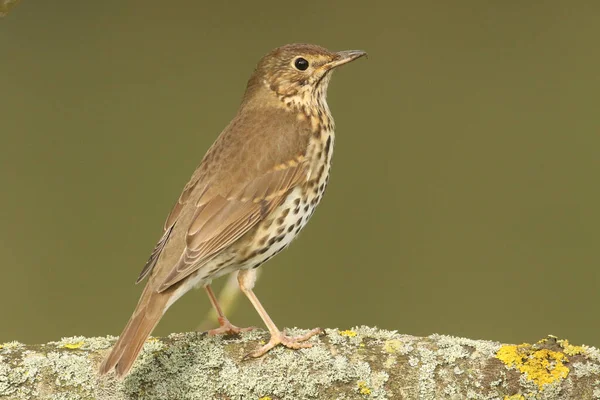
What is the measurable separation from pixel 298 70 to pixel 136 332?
1.23 metres

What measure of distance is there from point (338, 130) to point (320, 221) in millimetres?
503

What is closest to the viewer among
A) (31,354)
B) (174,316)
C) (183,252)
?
(31,354)

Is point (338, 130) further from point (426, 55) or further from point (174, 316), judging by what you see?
point (174, 316)

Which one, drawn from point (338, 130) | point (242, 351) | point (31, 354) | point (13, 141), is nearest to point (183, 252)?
point (242, 351)

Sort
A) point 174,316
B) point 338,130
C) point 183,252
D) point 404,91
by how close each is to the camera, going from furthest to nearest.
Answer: point 404,91 → point 338,130 → point 174,316 → point 183,252

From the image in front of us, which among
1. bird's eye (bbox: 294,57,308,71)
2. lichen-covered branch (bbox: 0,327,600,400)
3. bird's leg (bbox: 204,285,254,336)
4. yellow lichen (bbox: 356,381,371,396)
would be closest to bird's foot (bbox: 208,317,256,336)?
bird's leg (bbox: 204,285,254,336)

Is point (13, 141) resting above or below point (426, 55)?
Result: above

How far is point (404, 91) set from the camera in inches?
230

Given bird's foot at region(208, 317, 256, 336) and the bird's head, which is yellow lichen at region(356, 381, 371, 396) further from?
the bird's head

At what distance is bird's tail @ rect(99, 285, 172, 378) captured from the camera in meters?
2.52

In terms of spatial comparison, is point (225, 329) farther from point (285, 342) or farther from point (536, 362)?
point (536, 362)

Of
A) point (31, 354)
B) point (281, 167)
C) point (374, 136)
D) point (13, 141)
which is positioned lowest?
point (31, 354)

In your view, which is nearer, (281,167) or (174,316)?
(281,167)

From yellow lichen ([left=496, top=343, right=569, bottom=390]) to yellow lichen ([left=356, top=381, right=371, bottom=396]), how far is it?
35 centimetres
